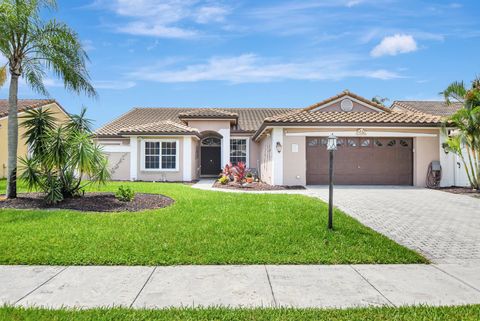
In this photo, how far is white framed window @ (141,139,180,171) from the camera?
21.1 metres

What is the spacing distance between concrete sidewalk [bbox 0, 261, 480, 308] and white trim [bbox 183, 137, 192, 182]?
15823 millimetres

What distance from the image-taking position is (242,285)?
4.53 metres

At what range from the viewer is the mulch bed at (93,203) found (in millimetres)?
9867

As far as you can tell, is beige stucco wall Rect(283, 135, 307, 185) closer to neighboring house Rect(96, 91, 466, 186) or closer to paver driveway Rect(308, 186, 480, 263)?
neighboring house Rect(96, 91, 466, 186)

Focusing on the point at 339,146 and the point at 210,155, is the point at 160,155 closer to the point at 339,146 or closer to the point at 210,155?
the point at 210,155

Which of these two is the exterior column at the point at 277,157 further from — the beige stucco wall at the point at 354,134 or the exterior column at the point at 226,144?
the exterior column at the point at 226,144

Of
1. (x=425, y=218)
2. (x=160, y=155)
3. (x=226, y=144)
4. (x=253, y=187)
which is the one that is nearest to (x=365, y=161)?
(x=253, y=187)

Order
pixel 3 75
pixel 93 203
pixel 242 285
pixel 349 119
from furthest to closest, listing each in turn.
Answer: pixel 349 119 < pixel 3 75 < pixel 93 203 < pixel 242 285

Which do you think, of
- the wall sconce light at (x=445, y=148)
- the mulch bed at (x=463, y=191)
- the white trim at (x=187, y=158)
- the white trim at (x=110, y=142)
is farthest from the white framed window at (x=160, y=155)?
Answer: the wall sconce light at (x=445, y=148)

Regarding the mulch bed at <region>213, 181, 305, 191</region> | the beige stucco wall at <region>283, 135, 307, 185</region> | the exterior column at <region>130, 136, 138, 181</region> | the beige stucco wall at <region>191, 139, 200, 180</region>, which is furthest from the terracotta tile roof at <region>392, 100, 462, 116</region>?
the exterior column at <region>130, 136, 138, 181</region>

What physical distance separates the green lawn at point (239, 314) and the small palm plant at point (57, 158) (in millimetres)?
7181

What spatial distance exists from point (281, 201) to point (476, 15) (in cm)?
911

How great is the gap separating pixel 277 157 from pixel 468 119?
8.80 m

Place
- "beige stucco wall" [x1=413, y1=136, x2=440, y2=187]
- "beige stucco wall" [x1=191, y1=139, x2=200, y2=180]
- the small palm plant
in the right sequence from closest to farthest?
the small palm plant
"beige stucco wall" [x1=413, y1=136, x2=440, y2=187]
"beige stucco wall" [x1=191, y1=139, x2=200, y2=180]
